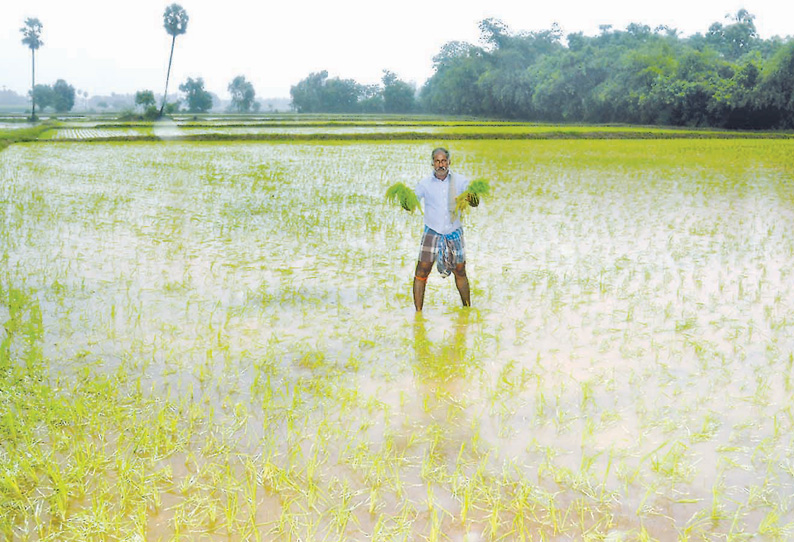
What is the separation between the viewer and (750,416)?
3219 mm

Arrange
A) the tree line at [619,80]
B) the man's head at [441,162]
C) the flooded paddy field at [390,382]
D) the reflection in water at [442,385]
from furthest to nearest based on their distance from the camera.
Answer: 1. the tree line at [619,80]
2. the man's head at [441,162]
3. the reflection in water at [442,385]
4. the flooded paddy field at [390,382]

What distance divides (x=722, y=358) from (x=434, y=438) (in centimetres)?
190

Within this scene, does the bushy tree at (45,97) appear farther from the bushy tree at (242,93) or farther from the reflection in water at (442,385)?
the reflection in water at (442,385)

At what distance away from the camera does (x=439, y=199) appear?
14.5ft

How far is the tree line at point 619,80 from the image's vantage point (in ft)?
100.0

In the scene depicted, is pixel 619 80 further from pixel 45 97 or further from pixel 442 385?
pixel 45 97

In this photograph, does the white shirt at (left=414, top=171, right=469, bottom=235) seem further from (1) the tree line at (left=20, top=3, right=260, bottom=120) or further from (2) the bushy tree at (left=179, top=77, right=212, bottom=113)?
(2) the bushy tree at (left=179, top=77, right=212, bottom=113)

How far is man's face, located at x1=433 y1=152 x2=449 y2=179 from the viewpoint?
4.34m

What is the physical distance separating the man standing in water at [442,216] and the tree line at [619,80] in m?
29.3

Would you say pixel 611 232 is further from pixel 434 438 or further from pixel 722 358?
pixel 434 438

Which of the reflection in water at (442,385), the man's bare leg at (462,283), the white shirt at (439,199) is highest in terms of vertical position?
the white shirt at (439,199)

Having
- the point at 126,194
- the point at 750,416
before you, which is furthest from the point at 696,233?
the point at 126,194

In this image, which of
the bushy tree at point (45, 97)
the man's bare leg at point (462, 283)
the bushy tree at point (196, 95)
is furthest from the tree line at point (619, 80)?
the bushy tree at point (45, 97)

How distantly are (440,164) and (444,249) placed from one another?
520 millimetres
